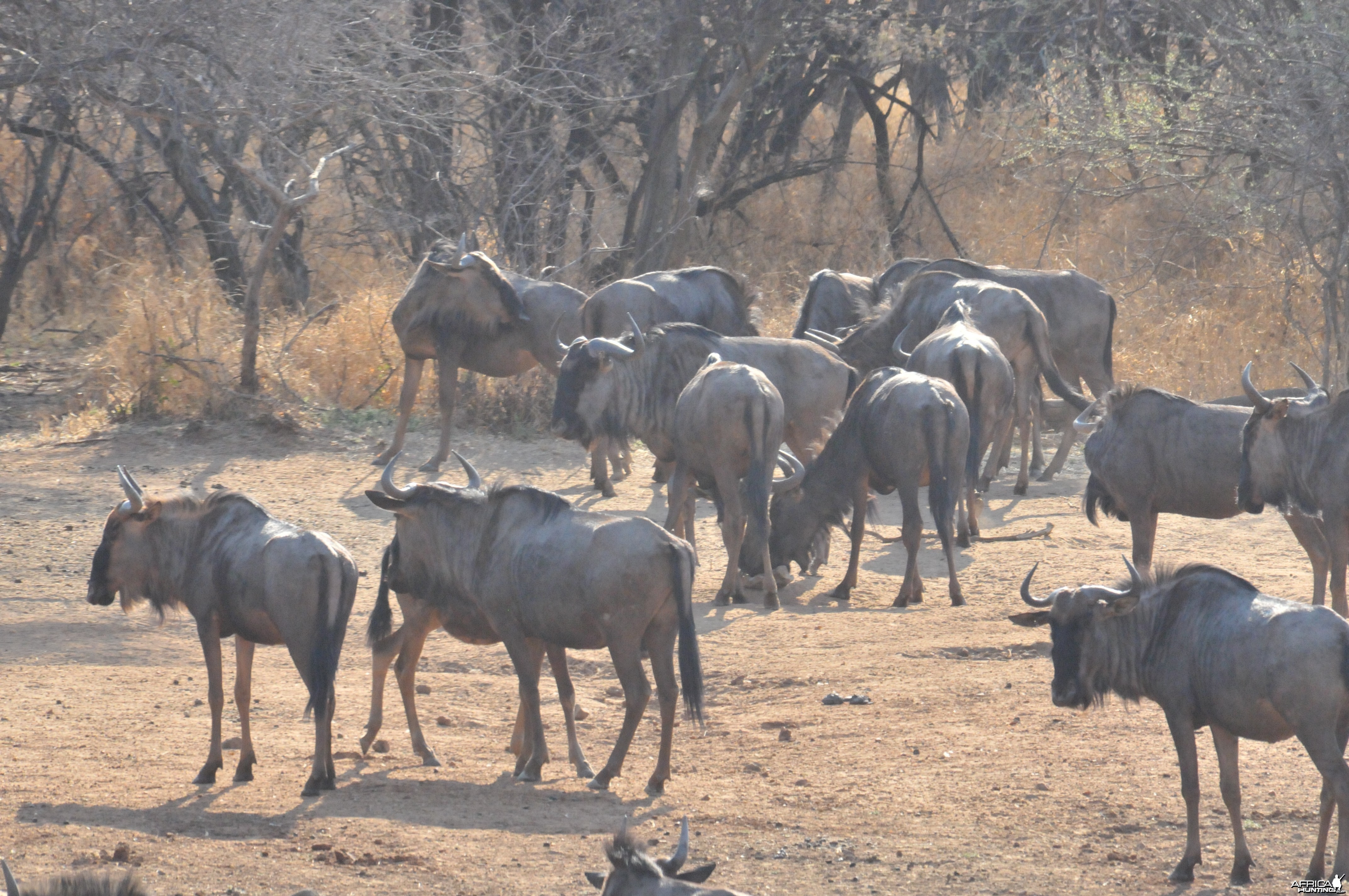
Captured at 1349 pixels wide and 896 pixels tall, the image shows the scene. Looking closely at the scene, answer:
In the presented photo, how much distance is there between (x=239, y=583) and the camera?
6.28 m

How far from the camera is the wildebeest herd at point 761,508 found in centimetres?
525

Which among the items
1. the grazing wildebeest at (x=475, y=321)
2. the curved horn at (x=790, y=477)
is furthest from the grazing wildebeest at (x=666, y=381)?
the grazing wildebeest at (x=475, y=321)

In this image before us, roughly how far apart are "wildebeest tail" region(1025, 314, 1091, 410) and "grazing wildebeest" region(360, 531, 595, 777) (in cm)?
654

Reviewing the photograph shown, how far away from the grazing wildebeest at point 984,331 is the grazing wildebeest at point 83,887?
952cm

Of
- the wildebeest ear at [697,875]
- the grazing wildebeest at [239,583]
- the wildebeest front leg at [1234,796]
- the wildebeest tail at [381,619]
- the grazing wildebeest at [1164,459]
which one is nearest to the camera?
the wildebeest ear at [697,875]

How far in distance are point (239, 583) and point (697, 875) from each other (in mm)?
3194

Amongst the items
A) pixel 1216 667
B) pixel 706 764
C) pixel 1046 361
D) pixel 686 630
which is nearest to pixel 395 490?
pixel 686 630

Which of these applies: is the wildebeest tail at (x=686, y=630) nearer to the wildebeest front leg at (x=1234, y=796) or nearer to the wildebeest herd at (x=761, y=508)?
the wildebeest herd at (x=761, y=508)

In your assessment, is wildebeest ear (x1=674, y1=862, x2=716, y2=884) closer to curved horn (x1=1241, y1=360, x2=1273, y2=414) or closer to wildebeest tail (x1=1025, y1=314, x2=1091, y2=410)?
curved horn (x1=1241, y1=360, x2=1273, y2=414)

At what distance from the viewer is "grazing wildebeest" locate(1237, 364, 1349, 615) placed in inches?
318

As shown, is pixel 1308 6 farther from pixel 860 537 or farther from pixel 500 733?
pixel 500 733

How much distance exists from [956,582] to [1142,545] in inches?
46.7

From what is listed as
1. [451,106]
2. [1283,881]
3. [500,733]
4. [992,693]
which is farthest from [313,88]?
[1283,881]

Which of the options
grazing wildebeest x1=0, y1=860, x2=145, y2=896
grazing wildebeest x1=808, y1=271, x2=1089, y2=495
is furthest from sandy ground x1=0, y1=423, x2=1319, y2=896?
grazing wildebeest x1=808, y1=271, x2=1089, y2=495
